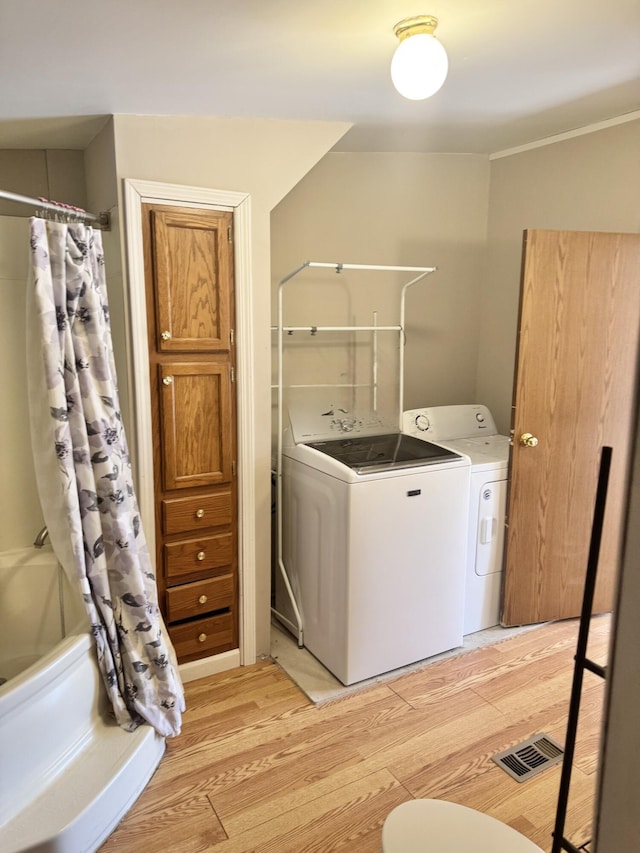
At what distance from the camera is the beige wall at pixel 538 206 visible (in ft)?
8.76

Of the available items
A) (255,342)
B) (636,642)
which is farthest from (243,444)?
(636,642)

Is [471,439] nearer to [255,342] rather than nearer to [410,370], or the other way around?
[410,370]

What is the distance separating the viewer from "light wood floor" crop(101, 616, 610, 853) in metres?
1.72

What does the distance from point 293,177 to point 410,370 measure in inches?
52.0

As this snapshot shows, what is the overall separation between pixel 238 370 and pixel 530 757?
5.78 ft

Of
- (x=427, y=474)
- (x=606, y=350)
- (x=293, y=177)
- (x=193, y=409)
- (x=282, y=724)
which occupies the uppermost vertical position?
(x=293, y=177)

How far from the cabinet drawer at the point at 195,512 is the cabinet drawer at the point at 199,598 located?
240 mm

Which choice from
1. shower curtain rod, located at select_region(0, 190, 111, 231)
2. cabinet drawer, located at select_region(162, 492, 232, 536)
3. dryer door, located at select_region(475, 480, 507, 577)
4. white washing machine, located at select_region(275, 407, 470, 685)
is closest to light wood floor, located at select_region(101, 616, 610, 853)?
white washing machine, located at select_region(275, 407, 470, 685)

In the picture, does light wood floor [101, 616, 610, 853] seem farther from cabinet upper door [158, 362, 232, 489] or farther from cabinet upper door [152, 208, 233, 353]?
cabinet upper door [152, 208, 233, 353]

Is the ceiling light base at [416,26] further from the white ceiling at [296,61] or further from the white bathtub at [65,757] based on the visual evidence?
the white bathtub at [65,757]

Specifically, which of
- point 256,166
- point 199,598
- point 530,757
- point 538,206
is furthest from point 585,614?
point 538,206

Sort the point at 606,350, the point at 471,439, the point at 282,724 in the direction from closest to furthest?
the point at 282,724, the point at 606,350, the point at 471,439

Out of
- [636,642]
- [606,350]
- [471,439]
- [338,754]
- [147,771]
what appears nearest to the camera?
[636,642]

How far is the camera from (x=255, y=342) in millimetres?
2369
